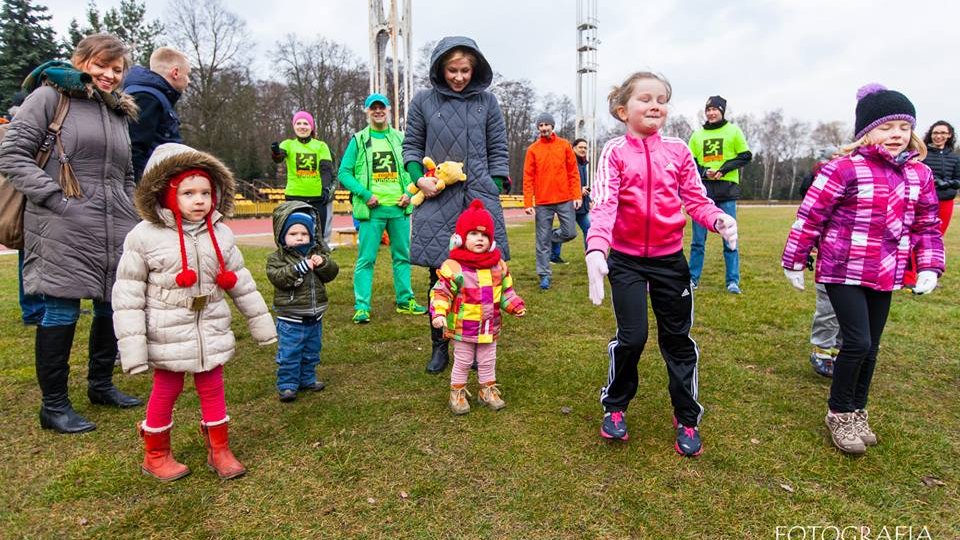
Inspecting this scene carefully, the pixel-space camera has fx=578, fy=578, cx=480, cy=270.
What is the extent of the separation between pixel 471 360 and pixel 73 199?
95.6 inches

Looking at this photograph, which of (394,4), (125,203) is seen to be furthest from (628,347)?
(394,4)

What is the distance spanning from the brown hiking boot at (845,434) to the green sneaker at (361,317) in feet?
12.9

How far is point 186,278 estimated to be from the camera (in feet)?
8.77

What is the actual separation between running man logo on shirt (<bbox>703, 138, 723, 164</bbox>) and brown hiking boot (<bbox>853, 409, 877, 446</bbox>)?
426cm

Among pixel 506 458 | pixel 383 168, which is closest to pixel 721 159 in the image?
pixel 383 168

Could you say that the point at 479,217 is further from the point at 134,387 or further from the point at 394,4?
the point at 394,4

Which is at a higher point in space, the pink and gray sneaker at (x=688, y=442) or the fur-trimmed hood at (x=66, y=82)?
the fur-trimmed hood at (x=66, y=82)

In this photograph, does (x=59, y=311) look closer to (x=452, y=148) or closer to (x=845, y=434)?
(x=452, y=148)

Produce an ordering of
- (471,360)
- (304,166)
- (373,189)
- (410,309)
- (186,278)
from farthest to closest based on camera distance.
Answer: (304,166) < (410,309) < (373,189) < (471,360) < (186,278)

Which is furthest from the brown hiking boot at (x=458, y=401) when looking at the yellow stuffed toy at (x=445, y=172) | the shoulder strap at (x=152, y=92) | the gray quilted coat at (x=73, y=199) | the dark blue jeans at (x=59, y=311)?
the shoulder strap at (x=152, y=92)

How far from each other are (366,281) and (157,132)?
7.45 feet

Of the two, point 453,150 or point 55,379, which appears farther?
point 453,150

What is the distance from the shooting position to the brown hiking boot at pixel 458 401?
3514 millimetres

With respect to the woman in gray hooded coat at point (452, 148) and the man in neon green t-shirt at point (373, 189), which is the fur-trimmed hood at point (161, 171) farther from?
the man in neon green t-shirt at point (373, 189)
